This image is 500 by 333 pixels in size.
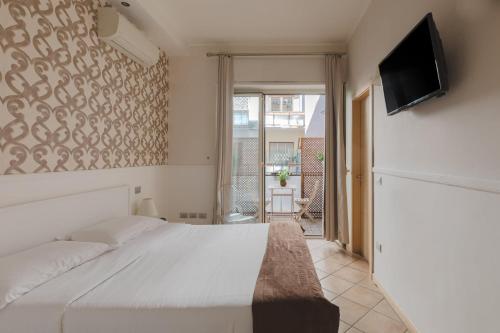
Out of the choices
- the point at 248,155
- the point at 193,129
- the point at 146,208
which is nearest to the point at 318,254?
the point at 248,155

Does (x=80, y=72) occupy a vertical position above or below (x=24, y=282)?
above

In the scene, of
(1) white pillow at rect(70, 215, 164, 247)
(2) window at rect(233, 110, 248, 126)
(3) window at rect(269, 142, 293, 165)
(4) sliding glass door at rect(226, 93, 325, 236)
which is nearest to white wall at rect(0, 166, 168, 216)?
(1) white pillow at rect(70, 215, 164, 247)

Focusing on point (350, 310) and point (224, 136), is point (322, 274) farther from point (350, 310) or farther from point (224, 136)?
point (224, 136)

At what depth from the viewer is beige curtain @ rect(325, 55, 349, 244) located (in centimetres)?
364

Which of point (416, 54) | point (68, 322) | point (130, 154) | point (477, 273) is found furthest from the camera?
point (130, 154)

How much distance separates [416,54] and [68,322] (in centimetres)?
234

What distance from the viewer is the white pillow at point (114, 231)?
194 cm

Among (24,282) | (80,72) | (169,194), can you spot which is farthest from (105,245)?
(169,194)

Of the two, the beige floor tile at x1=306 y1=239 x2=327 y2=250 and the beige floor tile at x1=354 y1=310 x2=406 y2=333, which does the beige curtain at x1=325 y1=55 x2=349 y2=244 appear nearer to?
the beige floor tile at x1=306 y1=239 x2=327 y2=250

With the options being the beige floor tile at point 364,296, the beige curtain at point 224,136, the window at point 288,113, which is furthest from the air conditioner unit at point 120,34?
the window at point 288,113

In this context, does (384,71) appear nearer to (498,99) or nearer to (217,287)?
(498,99)

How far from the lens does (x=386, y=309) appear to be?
7.32 feet

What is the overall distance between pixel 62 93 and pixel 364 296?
304 cm

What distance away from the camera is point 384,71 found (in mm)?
2189
